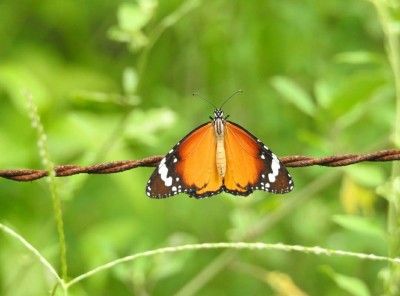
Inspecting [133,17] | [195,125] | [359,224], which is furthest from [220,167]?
[195,125]

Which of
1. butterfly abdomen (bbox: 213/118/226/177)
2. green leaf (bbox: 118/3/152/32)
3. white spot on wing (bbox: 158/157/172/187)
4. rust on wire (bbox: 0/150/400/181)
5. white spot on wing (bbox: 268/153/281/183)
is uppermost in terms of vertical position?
green leaf (bbox: 118/3/152/32)

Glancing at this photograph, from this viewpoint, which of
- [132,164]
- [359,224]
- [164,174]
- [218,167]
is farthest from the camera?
[359,224]

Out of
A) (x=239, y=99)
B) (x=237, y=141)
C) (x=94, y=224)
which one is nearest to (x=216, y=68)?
(x=239, y=99)

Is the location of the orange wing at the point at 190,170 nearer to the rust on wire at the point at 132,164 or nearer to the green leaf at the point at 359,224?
the rust on wire at the point at 132,164

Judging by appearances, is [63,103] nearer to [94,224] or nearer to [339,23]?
[94,224]

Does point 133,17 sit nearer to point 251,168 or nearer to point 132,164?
point 251,168

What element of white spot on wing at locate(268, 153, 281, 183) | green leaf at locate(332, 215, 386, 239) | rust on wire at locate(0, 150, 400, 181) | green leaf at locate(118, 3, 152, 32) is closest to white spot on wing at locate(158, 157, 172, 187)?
rust on wire at locate(0, 150, 400, 181)

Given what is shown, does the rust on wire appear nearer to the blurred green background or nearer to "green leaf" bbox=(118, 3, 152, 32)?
"green leaf" bbox=(118, 3, 152, 32)
